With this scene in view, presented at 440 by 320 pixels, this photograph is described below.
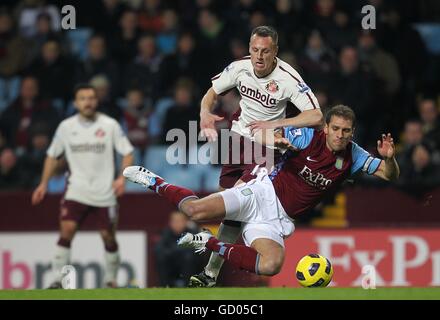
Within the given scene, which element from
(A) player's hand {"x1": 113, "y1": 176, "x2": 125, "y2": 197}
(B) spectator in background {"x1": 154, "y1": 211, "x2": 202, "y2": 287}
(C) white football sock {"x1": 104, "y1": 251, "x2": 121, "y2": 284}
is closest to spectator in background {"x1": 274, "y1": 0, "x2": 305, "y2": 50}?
(B) spectator in background {"x1": 154, "y1": 211, "x2": 202, "y2": 287}

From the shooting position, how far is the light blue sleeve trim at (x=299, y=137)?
31.3 ft

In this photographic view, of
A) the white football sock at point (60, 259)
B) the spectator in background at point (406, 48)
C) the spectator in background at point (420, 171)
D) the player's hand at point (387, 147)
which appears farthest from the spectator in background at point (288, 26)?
the player's hand at point (387, 147)

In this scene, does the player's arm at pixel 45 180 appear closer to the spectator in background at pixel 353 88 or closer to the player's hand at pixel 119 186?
the player's hand at pixel 119 186

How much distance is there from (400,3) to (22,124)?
18.4 ft

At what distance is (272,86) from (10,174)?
5605 mm

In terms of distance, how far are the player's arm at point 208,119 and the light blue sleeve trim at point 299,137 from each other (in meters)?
0.59

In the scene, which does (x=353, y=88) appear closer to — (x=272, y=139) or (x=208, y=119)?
(x=208, y=119)

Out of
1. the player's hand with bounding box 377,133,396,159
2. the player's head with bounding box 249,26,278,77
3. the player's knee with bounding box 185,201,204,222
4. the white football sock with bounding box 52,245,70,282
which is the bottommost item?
the white football sock with bounding box 52,245,70,282

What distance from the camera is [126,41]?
644 inches

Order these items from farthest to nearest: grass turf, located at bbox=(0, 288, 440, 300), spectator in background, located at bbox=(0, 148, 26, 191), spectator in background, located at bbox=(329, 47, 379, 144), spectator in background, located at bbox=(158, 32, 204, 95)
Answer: spectator in background, located at bbox=(158, 32, 204, 95) < spectator in background, located at bbox=(329, 47, 379, 144) < spectator in background, located at bbox=(0, 148, 26, 191) < grass turf, located at bbox=(0, 288, 440, 300)

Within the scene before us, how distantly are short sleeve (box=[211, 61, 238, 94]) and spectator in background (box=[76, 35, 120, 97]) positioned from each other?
566 cm

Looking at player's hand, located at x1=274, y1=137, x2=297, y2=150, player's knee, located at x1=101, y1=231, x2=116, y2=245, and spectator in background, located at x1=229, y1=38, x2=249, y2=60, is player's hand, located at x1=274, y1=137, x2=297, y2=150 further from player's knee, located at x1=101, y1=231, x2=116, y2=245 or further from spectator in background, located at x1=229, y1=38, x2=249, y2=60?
spectator in background, located at x1=229, y1=38, x2=249, y2=60

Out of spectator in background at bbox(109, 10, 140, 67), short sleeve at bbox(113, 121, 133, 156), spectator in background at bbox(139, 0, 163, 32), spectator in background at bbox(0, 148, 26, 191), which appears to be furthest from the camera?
spectator in background at bbox(139, 0, 163, 32)

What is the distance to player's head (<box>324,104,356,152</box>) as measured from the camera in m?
9.30
